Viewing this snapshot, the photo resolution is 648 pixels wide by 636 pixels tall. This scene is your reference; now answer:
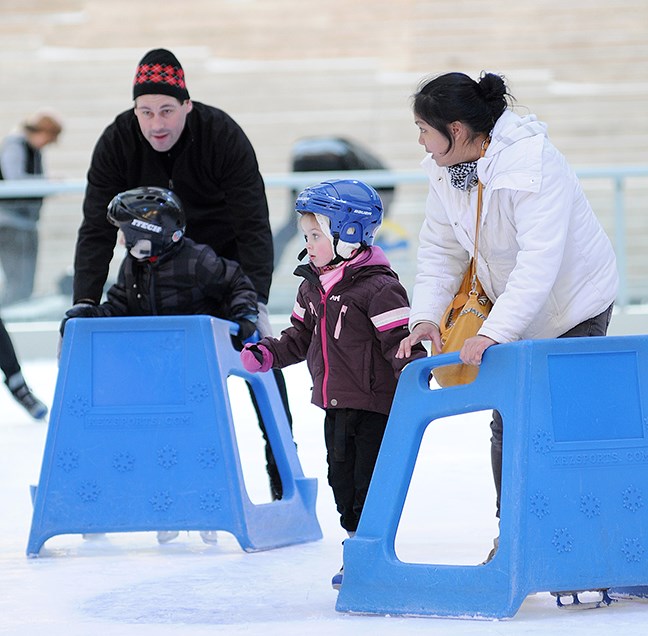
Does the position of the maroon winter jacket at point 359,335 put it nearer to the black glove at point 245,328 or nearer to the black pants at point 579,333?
the black pants at point 579,333

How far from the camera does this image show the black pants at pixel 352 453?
2809mm

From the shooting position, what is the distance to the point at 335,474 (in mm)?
2854

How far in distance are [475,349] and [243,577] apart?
0.83 meters

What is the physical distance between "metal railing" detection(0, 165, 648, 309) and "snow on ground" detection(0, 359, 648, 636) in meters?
3.19

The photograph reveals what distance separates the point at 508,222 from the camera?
252 centimetres

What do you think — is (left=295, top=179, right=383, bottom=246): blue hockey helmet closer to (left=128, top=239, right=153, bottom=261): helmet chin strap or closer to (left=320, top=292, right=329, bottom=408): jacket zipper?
(left=320, top=292, right=329, bottom=408): jacket zipper

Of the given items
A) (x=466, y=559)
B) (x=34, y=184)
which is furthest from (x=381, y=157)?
(x=466, y=559)

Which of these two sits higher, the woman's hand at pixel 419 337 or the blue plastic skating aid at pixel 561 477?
the woman's hand at pixel 419 337

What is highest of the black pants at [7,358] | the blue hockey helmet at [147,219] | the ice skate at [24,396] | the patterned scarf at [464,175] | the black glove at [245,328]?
the patterned scarf at [464,175]

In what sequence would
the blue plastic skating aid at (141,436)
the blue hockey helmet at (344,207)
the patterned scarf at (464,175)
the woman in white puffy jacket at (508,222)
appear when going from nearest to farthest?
1. the woman in white puffy jacket at (508,222)
2. the patterned scarf at (464,175)
3. the blue hockey helmet at (344,207)
4. the blue plastic skating aid at (141,436)

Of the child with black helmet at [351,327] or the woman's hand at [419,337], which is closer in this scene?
the woman's hand at [419,337]

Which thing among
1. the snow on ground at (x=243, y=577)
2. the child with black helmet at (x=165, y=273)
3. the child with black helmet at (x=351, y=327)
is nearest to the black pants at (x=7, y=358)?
the snow on ground at (x=243, y=577)

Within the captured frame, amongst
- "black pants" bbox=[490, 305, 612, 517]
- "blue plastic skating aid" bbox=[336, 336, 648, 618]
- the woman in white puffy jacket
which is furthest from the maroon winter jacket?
"blue plastic skating aid" bbox=[336, 336, 648, 618]

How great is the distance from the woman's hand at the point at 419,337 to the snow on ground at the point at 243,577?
506 millimetres
